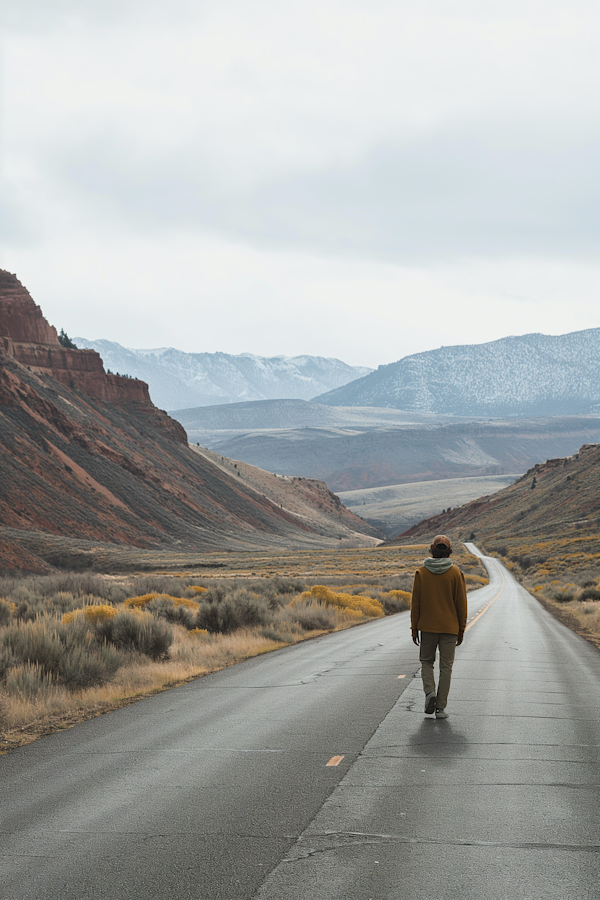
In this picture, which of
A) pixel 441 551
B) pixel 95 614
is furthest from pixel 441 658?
pixel 95 614

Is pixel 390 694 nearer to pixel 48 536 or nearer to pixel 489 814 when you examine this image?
pixel 489 814

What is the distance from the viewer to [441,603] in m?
9.14

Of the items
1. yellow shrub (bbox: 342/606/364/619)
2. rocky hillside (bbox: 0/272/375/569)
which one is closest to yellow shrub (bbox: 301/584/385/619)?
yellow shrub (bbox: 342/606/364/619)

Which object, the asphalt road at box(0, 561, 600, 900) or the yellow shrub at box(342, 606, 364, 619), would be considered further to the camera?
the yellow shrub at box(342, 606, 364, 619)

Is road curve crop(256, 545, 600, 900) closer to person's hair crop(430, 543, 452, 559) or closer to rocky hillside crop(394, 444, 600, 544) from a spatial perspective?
person's hair crop(430, 543, 452, 559)

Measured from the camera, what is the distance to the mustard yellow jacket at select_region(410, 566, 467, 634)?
9.09m

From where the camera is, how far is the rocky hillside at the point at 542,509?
93.6 m

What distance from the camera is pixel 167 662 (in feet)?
45.0

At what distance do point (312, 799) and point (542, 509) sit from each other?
107 m

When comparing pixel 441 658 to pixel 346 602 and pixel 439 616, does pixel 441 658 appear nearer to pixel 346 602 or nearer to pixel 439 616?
pixel 439 616

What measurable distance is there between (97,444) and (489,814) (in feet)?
276

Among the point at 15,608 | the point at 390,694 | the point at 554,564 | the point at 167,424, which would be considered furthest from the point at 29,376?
the point at 390,694

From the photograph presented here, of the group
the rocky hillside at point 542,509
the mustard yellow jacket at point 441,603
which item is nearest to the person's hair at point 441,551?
the mustard yellow jacket at point 441,603

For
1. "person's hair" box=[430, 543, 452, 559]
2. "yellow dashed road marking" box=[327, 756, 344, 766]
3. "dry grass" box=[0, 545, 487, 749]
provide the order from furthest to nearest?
"dry grass" box=[0, 545, 487, 749], "person's hair" box=[430, 543, 452, 559], "yellow dashed road marking" box=[327, 756, 344, 766]
